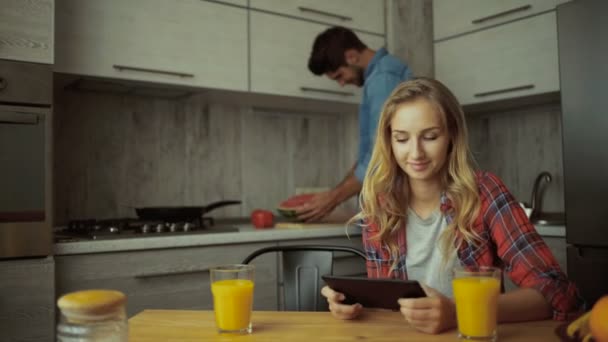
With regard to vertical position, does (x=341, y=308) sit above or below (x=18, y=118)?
below

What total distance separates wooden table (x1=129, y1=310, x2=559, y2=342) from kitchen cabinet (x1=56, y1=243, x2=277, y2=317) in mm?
854

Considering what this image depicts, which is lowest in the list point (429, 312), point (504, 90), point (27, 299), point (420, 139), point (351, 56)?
point (27, 299)

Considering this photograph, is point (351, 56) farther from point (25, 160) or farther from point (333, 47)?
point (25, 160)

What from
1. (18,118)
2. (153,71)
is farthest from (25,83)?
(153,71)

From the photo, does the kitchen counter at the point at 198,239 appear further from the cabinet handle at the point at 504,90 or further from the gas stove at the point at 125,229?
the cabinet handle at the point at 504,90

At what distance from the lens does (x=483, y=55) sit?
9.17ft

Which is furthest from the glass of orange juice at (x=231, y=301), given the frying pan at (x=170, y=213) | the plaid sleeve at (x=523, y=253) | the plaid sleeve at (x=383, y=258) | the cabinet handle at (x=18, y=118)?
the frying pan at (x=170, y=213)

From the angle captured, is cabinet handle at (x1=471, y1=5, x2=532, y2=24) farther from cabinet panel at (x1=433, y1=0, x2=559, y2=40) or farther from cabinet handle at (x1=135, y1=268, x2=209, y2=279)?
cabinet handle at (x1=135, y1=268, x2=209, y2=279)

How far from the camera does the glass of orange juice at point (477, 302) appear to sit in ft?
2.91

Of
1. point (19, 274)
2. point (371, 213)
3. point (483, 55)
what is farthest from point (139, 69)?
point (483, 55)

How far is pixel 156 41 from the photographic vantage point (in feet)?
7.55

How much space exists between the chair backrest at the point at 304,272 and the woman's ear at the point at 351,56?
1148 millimetres

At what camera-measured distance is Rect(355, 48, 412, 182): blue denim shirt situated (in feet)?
7.51

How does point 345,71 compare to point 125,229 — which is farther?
point 345,71
